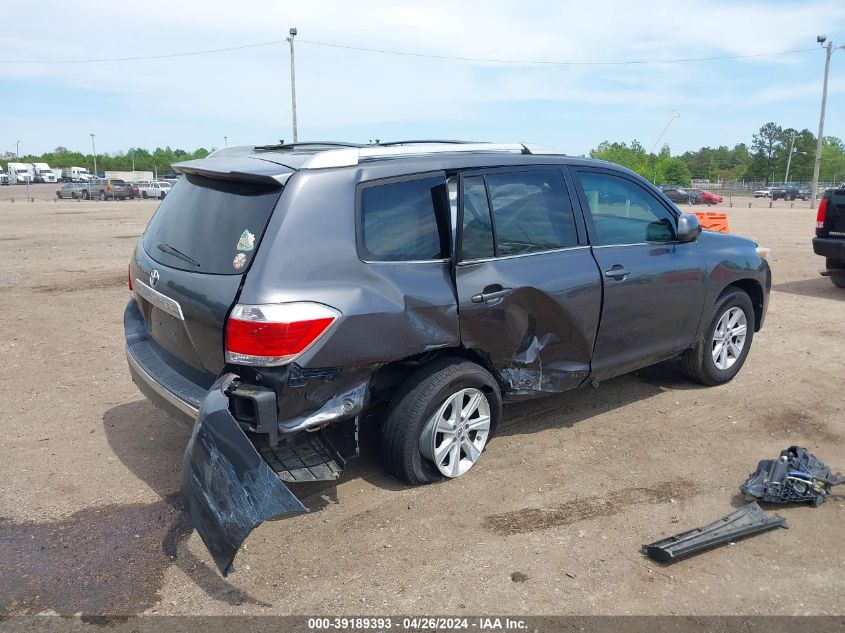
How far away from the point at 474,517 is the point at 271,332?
58.0 inches

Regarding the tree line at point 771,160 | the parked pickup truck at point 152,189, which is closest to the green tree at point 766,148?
the tree line at point 771,160

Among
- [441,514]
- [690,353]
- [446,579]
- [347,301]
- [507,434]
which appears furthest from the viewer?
[690,353]

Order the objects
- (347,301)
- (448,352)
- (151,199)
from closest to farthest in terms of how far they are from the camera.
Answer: (347,301) < (448,352) < (151,199)

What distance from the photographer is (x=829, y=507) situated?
3.94 m

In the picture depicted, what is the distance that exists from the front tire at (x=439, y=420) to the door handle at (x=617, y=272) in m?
1.09

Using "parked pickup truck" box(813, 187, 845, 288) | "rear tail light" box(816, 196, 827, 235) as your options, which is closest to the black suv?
"parked pickup truck" box(813, 187, 845, 288)

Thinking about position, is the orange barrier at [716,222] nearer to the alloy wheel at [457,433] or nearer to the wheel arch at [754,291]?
the wheel arch at [754,291]

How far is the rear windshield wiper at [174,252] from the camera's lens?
150 inches

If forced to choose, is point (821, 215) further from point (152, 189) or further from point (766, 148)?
point (766, 148)

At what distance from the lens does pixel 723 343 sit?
19.3 feet

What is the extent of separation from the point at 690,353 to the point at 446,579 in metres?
3.23

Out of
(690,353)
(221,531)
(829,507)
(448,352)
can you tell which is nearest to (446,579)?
(221,531)

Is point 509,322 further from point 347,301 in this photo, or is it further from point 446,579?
point 446,579

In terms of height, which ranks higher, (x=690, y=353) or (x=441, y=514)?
(x=690, y=353)
